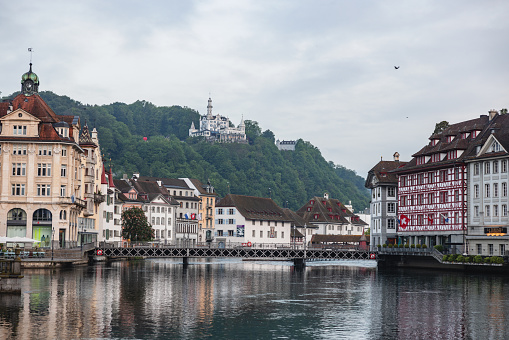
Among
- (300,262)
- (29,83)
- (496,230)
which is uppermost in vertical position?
(29,83)

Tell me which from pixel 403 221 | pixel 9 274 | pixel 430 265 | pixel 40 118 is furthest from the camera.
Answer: pixel 403 221

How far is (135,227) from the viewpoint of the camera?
5664 inches

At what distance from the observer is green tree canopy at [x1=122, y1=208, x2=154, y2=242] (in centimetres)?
14388

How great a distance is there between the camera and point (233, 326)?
148ft

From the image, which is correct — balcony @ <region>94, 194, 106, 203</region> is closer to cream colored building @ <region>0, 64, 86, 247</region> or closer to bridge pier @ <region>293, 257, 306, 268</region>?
cream colored building @ <region>0, 64, 86, 247</region>

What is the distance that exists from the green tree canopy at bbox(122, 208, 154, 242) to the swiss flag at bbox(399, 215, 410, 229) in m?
49.5

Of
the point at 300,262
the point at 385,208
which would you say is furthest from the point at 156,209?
the point at 385,208

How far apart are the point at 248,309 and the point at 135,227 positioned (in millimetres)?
92677

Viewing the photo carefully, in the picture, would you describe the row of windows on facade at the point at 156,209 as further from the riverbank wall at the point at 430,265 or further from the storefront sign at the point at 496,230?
the storefront sign at the point at 496,230

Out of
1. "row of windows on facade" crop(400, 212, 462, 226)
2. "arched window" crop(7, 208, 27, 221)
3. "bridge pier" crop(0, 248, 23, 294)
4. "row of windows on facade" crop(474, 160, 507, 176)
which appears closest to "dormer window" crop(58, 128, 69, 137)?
"arched window" crop(7, 208, 27, 221)

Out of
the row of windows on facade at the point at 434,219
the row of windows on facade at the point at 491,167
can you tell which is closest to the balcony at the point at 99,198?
the row of windows on facade at the point at 434,219

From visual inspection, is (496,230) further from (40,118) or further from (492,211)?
(40,118)

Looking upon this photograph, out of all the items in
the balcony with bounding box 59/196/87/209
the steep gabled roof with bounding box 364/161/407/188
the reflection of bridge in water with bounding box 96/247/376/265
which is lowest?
the reflection of bridge in water with bounding box 96/247/376/265

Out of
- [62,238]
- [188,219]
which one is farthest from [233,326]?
[188,219]
